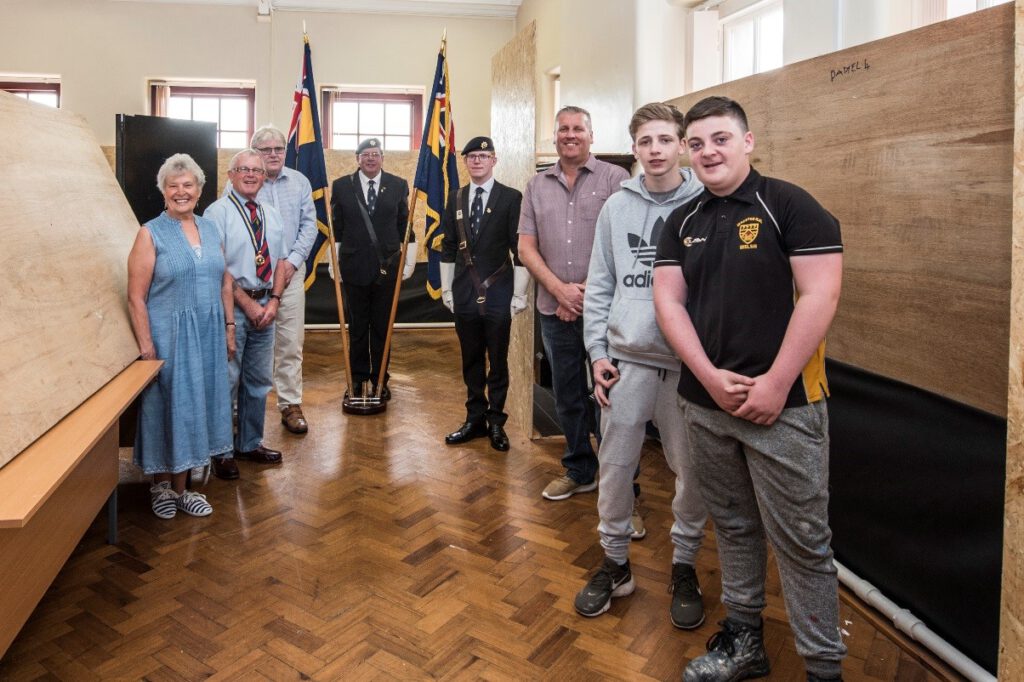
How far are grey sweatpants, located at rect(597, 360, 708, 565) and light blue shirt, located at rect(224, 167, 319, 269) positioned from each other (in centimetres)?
249

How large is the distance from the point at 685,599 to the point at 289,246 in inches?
117

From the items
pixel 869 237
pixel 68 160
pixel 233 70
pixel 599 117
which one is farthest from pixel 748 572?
pixel 233 70

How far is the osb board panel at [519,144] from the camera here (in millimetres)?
4191

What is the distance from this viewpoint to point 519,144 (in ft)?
14.5

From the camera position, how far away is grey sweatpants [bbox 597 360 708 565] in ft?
7.63

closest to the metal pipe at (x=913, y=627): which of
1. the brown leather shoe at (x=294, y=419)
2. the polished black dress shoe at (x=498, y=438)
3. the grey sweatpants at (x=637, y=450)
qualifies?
the grey sweatpants at (x=637, y=450)

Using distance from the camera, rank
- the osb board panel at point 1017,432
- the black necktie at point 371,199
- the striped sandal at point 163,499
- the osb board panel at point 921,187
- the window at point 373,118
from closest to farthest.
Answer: the osb board panel at point 1017,432
the osb board panel at point 921,187
the striped sandal at point 163,499
the black necktie at point 371,199
the window at point 373,118

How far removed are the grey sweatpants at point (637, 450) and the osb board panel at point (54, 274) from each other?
1.55m

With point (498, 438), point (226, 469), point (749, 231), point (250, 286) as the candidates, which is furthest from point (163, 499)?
point (749, 231)

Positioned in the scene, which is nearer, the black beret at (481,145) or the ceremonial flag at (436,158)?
the black beret at (481,145)

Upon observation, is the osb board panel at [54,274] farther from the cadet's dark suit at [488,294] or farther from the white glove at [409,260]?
the white glove at [409,260]

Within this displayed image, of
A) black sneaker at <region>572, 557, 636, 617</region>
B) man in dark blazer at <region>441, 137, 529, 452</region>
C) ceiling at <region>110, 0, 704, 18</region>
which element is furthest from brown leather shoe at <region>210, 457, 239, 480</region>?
ceiling at <region>110, 0, 704, 18</region>

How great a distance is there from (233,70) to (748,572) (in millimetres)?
8777

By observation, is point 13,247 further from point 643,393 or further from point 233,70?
point 233,70
